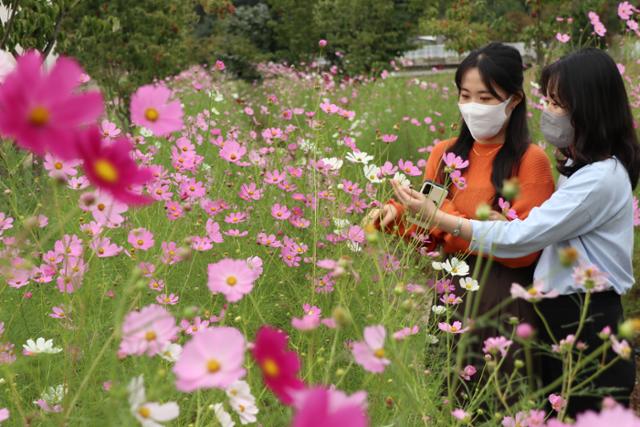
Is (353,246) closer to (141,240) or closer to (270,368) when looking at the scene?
(141,240)

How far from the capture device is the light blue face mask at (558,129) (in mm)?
1801

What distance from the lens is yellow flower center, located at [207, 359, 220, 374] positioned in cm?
60

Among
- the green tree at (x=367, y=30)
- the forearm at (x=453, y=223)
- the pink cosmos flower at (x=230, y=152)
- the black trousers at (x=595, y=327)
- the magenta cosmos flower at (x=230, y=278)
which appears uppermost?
the magenta cosmos flower at (x=230, y=278)

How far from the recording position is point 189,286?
1940 millimetres

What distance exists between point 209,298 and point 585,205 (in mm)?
1016

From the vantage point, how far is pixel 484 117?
1.99 meters

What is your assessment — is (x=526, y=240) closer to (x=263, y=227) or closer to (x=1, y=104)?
(x=263, y=227)

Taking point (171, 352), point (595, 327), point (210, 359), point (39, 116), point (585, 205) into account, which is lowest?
point (595, 327)

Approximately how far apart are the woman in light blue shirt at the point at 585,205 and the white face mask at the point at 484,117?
6.3 inches

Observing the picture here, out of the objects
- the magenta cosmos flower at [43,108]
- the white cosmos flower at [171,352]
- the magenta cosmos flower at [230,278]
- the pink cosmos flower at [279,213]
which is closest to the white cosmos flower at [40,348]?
the white cosmos flower at [171,352]

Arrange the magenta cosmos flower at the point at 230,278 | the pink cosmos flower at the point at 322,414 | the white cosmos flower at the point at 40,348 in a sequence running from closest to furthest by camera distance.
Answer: the pink cosmos flower at the point at 322,414
the magenta cosmos flower at the point at 230,278
the white cosmos flower at the point at 40,348

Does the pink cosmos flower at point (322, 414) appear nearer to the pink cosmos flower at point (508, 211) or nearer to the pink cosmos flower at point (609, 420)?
the pink cosmos flower at point (609, 420)

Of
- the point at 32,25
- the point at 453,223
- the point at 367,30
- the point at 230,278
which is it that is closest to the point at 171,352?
the point at 230,278

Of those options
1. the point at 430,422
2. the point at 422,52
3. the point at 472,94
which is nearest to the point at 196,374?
the point at 430,422
